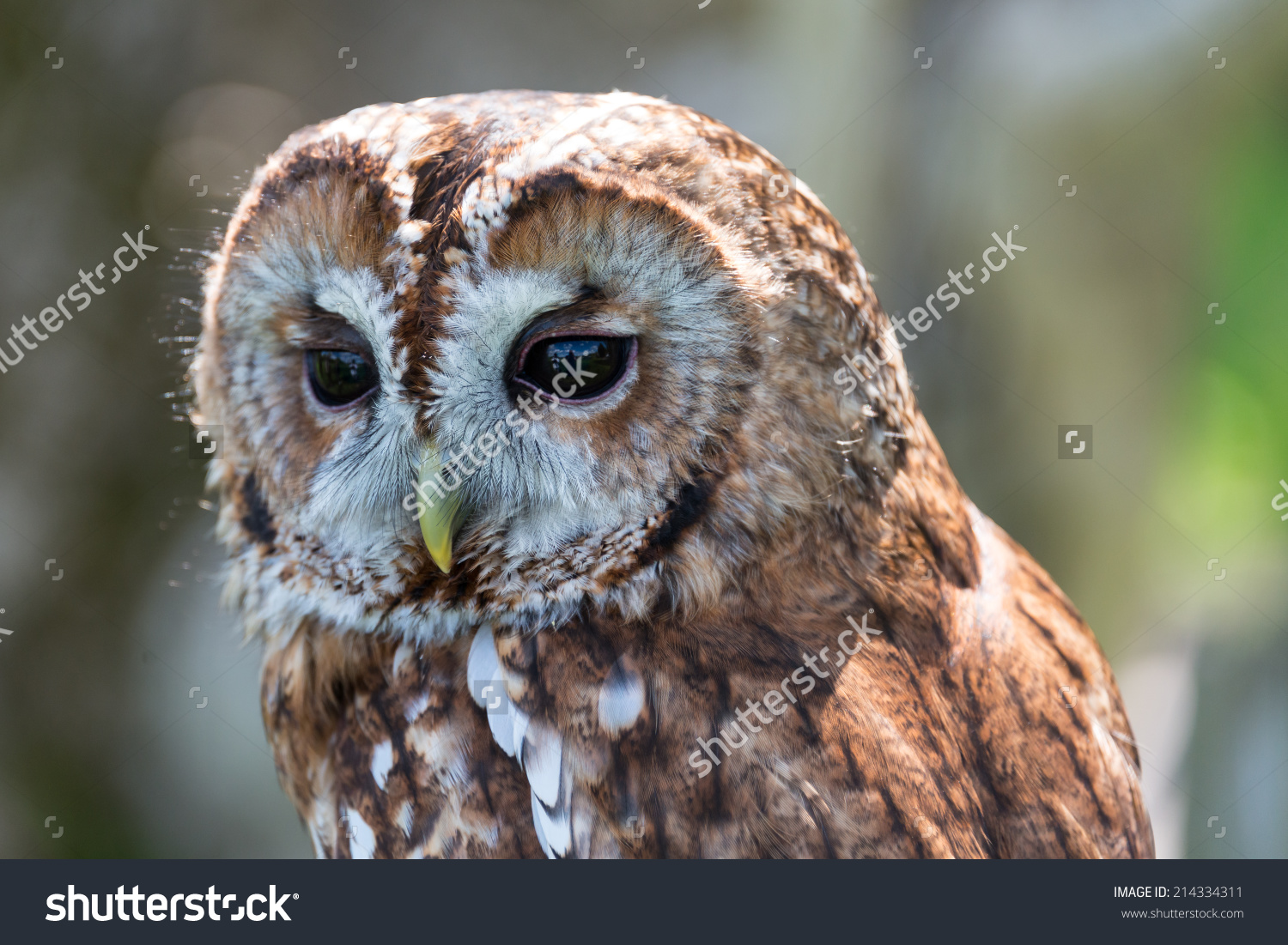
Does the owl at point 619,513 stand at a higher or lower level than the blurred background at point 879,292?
lower

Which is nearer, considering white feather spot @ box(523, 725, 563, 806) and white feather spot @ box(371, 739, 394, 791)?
white feather spot @ box(523, 725, 563, 806)

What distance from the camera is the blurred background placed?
2.36 metres

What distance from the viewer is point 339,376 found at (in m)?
1.01

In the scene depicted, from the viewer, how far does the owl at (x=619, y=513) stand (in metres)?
0.88

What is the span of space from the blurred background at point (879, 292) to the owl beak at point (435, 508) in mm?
1560

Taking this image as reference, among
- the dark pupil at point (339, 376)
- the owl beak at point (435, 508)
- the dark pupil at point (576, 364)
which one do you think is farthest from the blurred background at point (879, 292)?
the dark pupil at point (576, 364)

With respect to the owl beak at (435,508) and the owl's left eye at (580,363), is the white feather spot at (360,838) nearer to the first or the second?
the owl beak at (435,508)

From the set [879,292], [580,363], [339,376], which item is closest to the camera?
[580,363]

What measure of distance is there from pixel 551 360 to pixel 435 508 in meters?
0.22

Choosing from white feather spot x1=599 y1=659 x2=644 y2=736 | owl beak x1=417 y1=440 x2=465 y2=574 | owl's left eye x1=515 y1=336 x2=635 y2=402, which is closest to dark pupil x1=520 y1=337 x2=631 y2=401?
owl's left eye x1=515 y1=336 x2=635 y2=402

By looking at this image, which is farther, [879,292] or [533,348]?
[879,292]

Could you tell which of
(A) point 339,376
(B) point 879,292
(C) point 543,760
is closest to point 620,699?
(C) point 543,760

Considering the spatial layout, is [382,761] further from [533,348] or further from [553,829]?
[533,348]

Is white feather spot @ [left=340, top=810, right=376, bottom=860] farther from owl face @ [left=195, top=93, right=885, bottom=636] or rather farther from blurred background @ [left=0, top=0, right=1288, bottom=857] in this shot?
blurred background @ [left=0, top=0, right=1288, bottom=857]
